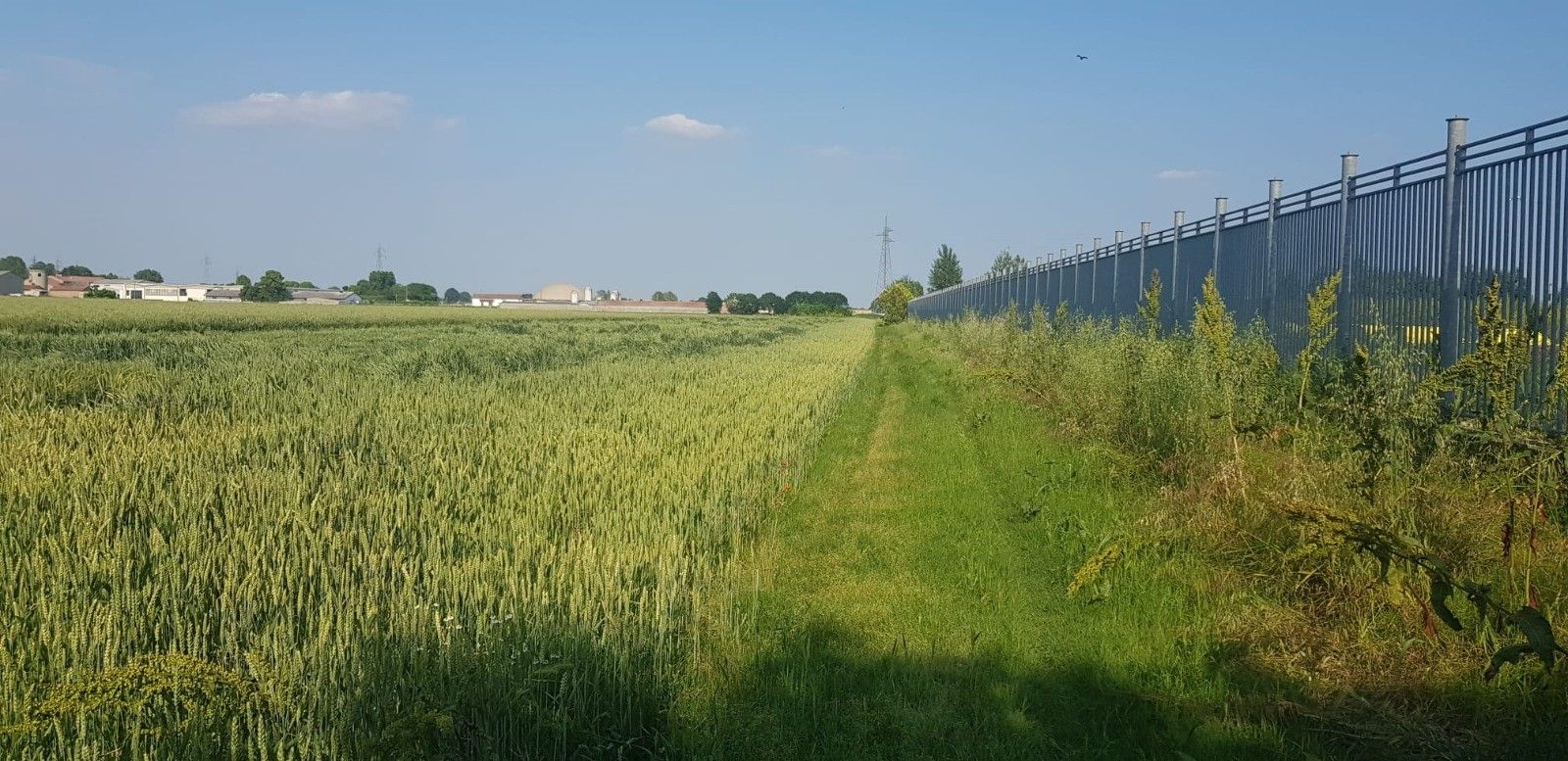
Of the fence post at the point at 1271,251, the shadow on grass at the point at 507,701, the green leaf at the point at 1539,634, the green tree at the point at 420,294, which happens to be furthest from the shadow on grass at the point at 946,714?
the green tree at the point at 420,294

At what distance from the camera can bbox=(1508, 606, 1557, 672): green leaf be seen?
130 inches

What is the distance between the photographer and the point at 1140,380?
33.0ft

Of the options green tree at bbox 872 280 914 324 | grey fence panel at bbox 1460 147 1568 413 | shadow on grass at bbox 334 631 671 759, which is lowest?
shadow on grass at bbox 334 631 671 759

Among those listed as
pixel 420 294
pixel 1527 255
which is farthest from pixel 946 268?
pixel 1527 255

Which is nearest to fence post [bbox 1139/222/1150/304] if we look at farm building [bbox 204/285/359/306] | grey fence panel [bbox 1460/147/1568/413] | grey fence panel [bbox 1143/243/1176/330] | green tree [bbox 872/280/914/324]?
grey fence panel [bbox 1143/243/1176/330]

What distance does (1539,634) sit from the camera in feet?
10.9

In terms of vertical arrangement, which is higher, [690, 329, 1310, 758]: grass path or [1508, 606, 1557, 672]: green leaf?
[1508, 606, 1557, 672]: green leaf

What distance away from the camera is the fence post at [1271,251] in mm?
12719

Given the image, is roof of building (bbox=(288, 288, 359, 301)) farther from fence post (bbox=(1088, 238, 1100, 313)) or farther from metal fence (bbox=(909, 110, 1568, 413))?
metal fence (bbox=(909, 110, 1568, 413))

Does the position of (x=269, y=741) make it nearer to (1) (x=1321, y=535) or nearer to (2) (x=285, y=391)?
(1) (x=1321, y=535)

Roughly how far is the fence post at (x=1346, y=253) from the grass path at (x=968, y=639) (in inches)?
107

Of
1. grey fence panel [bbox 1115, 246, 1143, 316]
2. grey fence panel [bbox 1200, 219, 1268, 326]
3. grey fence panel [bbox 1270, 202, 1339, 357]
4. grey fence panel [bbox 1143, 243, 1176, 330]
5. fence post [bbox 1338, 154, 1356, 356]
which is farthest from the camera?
grey fence panel [bbox 1115, 246, 1143, 316]

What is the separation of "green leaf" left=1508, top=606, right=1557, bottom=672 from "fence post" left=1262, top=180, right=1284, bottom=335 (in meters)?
9.80

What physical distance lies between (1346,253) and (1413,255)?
1.56 metres
